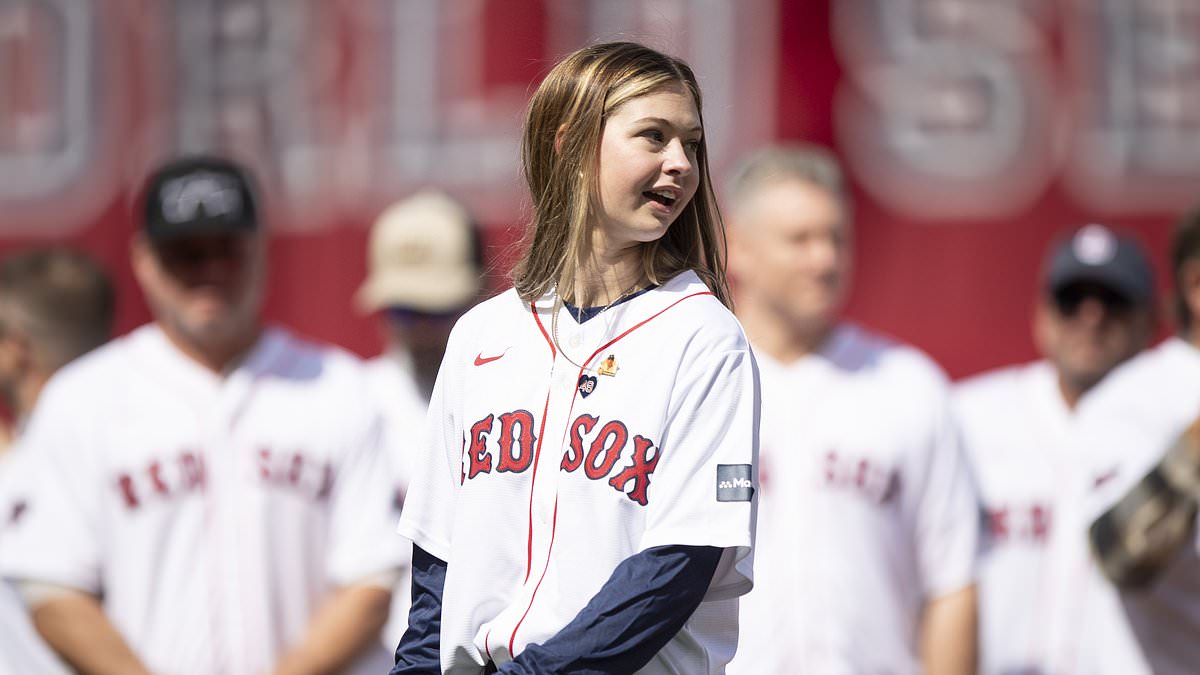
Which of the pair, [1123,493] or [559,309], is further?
[1123,493]

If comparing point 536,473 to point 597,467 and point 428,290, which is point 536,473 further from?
point 428,290

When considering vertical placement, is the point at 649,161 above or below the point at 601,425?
above

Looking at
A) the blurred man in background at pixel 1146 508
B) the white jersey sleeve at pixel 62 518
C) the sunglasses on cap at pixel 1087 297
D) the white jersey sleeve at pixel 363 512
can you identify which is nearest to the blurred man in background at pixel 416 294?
the white jersey sleeve at pixel 363 512

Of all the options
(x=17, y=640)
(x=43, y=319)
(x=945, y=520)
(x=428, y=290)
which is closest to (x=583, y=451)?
(x=945, y=520)

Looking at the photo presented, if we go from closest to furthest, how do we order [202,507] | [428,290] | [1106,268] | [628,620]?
[628,620]
[202,507]
[1106,268]
[428,290]

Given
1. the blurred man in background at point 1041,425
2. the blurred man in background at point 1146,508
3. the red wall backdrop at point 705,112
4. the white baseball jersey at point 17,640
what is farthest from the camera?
the red wall backdrop at point 705,112

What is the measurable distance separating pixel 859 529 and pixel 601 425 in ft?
7.16

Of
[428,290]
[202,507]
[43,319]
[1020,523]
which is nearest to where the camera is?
[202,507]

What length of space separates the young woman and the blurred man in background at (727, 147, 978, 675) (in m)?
1.92

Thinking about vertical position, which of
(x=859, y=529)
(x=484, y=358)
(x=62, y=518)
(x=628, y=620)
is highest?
(x=484, y=358)

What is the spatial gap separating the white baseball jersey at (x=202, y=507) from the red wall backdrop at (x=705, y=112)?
2.25 m

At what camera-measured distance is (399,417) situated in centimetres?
496

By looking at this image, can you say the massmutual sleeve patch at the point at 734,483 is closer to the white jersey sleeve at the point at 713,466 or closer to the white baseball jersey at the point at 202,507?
the white jersey sleeve at the point at 713,466

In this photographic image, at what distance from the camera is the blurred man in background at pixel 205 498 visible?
406 cm
